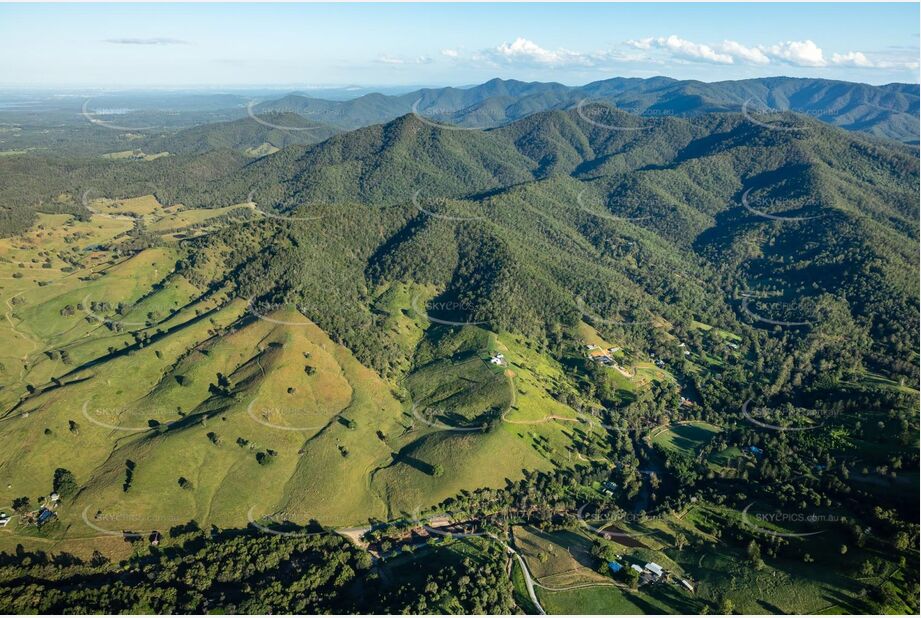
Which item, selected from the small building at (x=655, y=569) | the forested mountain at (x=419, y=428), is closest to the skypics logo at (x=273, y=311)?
the forested mountain at (x=419, y=428)

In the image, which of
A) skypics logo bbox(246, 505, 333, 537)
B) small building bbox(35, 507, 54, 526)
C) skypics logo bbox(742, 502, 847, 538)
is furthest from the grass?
small building bbox(35, 507, 54, 526)

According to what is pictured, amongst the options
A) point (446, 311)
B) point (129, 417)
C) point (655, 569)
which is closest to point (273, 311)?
point (129, 417)

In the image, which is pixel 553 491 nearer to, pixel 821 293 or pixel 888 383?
pixel 888 383

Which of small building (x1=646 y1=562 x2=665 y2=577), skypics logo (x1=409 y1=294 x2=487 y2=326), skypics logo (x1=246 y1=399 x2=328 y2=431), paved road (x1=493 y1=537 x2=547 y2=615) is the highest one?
skypics logo (x1=409 y1=294 x2=487 y2=326)

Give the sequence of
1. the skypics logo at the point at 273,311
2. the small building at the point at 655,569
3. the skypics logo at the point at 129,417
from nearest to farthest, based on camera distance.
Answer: the small building at the point at 655,569 → the skypics logo at the point at 129,417 → the skypics logo at the point at 273,311

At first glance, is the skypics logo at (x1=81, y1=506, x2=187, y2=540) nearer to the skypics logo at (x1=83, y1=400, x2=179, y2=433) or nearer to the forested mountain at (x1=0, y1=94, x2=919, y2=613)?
the forested mountain at (x1=0, y1=94, x2=919, y2=613)

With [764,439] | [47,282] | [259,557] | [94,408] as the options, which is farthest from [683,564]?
[47,282]

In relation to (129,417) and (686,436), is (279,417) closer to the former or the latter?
(129,417)

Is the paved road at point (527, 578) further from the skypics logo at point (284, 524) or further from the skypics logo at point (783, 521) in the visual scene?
the skypics logo at point (783, 521)
